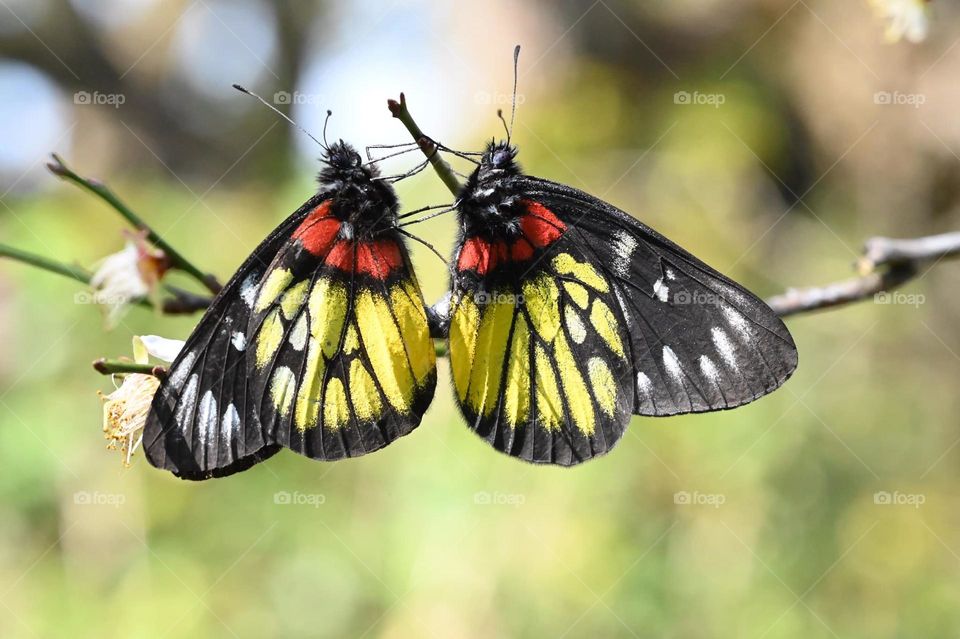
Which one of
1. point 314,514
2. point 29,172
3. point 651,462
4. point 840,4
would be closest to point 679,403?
point 651,462

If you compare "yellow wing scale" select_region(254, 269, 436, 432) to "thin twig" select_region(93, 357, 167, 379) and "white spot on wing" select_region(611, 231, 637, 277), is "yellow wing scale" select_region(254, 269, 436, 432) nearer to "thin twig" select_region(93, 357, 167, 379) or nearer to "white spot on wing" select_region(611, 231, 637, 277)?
"thin twig" select_region(93, 357, 167, 379)

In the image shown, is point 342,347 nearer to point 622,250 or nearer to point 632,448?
point 622,250

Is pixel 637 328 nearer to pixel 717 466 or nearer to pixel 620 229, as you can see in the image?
pixel 620 229

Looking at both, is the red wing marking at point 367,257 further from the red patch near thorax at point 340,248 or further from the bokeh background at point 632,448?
the bokeh background at point 632,448
